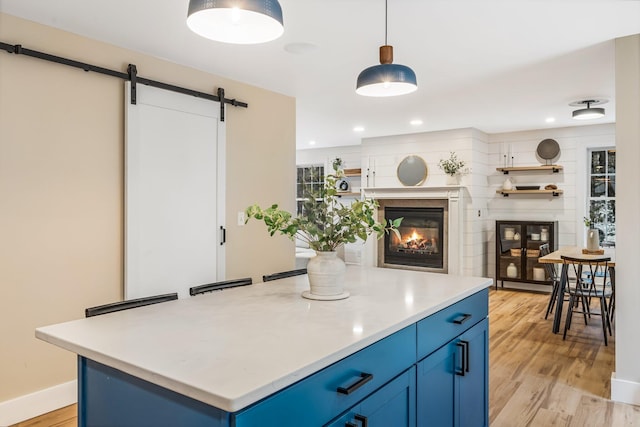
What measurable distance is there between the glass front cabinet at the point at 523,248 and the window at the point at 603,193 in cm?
58

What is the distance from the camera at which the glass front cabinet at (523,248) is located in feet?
21.1

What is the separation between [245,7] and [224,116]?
2650mm

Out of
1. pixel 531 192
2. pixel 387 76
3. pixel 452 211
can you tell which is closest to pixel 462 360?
pixel 387 76

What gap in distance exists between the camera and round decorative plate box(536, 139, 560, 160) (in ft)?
21.5

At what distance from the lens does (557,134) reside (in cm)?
656

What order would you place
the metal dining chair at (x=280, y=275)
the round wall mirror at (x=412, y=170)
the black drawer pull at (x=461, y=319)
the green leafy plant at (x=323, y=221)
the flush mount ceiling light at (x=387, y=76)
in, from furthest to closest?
the round wall mirror at (x=412, y=170)
the metal dining chair at (x=280, y=275)
the flush mount ceiling light at (x=387, y=76)
the black drawer pull at (x=461, y=319)
the green leafy plant at (x=323, y=221)

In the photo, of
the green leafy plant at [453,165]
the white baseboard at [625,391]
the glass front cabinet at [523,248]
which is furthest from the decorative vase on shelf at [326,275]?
the glass front cabinet at [523,248]

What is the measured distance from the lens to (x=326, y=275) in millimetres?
1953

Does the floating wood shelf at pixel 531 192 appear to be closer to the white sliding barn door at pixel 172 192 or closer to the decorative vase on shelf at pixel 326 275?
the white sliding barn door at pixel 172 192

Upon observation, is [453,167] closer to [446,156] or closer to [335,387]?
[446,156]

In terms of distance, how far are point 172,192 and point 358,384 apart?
2.55m

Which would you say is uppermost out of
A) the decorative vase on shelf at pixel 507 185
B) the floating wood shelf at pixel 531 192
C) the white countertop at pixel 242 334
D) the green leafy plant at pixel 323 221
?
the decorative vase on shelf at pixel 507 185

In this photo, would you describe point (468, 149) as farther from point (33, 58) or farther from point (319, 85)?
point (33, 58)

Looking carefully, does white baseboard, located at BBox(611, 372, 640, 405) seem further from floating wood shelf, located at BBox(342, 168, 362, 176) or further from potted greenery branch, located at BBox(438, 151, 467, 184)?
floating wood shelf, located at BBox(342, 168, 362, 176)
